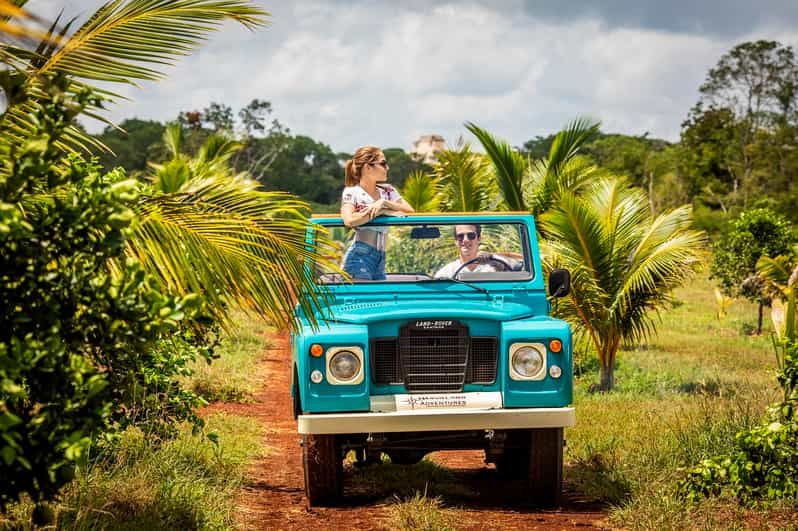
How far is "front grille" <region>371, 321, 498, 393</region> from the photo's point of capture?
6.36m

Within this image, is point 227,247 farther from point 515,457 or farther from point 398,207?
point 515,457

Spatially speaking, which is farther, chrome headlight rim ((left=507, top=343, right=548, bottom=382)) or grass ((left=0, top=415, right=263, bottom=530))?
chrome headlight rim ((left=507, top=343, right=548, bottom=382))

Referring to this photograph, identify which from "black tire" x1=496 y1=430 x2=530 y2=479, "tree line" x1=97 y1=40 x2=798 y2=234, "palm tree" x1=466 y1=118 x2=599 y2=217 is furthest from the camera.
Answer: "tree line" x1=97 y1=40 x2=798 y2=234

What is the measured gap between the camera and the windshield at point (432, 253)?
23.7 feet

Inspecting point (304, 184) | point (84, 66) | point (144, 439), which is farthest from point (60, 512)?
point (304, 184)

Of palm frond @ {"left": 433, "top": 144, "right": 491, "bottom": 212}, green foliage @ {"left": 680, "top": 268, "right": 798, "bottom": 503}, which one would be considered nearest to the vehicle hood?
green foliage @ {"left": 680, "top": 268, "right": 798, "bottom": 503}

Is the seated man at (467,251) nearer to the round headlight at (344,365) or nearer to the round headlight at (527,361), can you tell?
the round headlight at (527,361)

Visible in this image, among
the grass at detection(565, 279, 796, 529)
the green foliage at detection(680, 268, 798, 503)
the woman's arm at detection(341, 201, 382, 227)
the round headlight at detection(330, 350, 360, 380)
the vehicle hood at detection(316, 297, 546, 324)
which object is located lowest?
the grass at detection(565, 279, 796, 529)

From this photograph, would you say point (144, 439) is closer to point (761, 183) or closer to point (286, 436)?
point (286, 436)

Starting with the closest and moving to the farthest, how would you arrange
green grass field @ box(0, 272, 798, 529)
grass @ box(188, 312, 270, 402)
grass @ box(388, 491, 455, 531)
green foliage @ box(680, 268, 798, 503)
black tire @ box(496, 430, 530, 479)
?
green foliage @ box(680, 268, 798, 503)
green grass field @ box(0, 272, 798, 529)
grass @ box(388, 491, 455, 531)
black tire @ box(496, 430, 530, 479)
grass @ box(188, 312, 270, 402)

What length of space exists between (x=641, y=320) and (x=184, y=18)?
28.5 ft

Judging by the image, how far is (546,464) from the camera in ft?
21.3

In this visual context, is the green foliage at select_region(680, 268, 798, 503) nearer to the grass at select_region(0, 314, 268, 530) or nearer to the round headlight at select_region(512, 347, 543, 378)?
the round headlight at select_region(512, 347, 543, 378)

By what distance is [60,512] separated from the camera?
531cm
